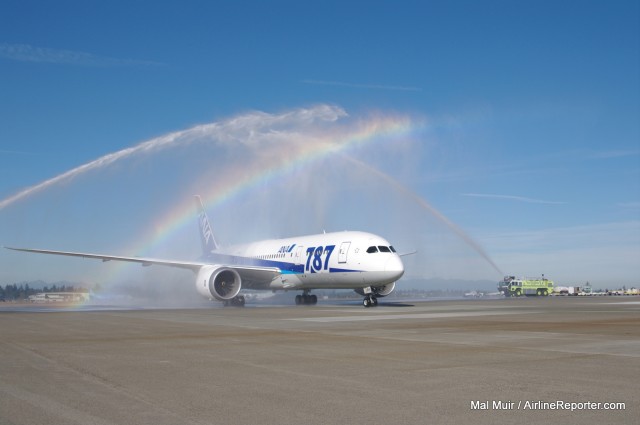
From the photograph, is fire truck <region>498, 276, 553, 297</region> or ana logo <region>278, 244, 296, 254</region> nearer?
ana logo <region>278, 244, 296, 254</region>

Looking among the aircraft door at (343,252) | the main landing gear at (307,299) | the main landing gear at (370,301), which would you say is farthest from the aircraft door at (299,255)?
the main landing gear at (370,301)

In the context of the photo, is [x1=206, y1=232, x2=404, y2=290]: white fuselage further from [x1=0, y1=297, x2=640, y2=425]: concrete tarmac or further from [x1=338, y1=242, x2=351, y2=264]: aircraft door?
[x1=0, y1=297, x2=640, y2=425]: concrete tarmac

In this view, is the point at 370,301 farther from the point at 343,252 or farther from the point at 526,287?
the point at 526,287

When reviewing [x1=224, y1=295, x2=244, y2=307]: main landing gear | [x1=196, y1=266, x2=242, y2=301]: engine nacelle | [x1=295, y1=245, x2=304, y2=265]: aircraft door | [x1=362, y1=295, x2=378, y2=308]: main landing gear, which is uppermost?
[x1=295, y1=245, x2=304, y2=265]: aircraft door

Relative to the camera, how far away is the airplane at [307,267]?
3962cm

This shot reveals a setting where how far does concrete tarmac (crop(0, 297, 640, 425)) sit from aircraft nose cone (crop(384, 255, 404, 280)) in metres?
19.4

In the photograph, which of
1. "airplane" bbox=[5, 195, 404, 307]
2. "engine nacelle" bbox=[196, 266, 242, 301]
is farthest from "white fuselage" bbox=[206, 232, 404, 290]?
"engine nacelle" bbox=[196, 266, 242, 301]

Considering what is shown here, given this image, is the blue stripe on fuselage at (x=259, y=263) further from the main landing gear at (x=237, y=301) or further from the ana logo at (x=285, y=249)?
the main landing gear at (x=237, y=301)

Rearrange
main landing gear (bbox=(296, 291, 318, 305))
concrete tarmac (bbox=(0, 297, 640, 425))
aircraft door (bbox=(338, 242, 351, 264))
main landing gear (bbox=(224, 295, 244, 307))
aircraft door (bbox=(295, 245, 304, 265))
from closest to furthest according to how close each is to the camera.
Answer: concrete tarmac (bbox=(0, 297, 640, 425)) → aircraft door (bbox=(338, 242, 351, 264)) → aircraft door (bbox=(295, 245, 304, 265)) → main landing gear (bbox=(224, 295, 244, 307)) → main landing gear (bbox=(296, 291, 318, 305))

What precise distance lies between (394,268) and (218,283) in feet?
47.8

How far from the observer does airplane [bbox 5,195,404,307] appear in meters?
39.6

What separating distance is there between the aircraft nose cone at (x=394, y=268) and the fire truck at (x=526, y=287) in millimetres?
59331

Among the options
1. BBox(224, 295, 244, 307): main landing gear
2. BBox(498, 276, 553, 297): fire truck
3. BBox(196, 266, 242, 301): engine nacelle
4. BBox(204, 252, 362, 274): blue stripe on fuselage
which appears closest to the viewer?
BBox(196, 266, 242, 301): engine nacelle

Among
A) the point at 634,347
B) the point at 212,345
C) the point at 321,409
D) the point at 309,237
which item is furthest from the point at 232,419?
the point at 309,237
